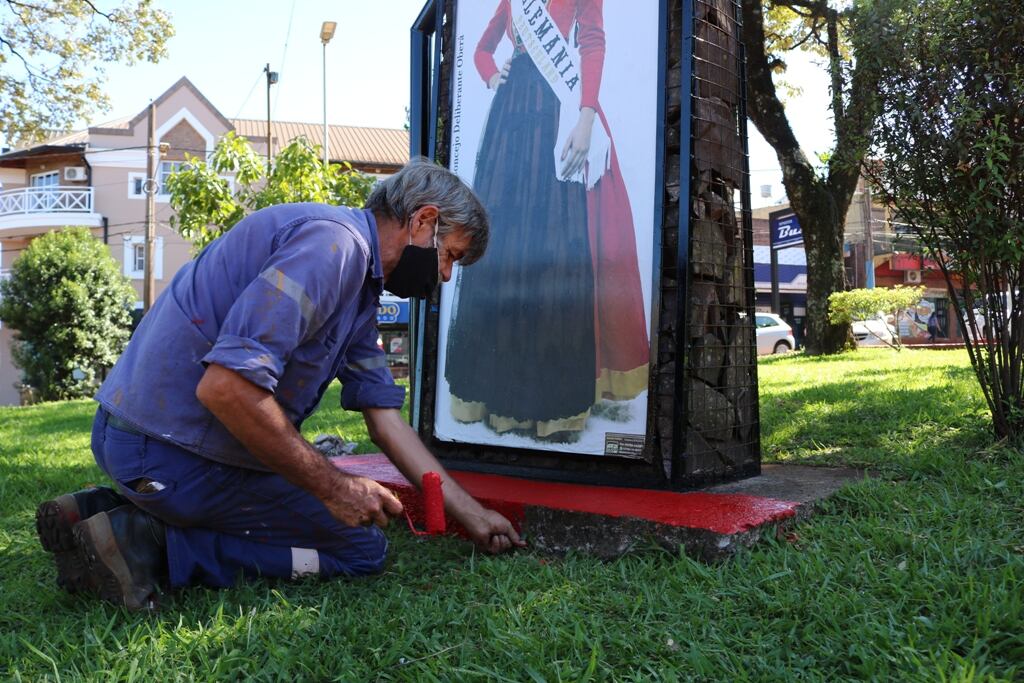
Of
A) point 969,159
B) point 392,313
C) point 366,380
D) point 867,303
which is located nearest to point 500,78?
point 366,380

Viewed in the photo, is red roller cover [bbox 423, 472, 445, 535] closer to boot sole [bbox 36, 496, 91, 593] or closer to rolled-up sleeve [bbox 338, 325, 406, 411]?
rolled-up sleeve [bbox 338, 325, 406, 411]

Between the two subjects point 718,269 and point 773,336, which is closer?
point 718,269

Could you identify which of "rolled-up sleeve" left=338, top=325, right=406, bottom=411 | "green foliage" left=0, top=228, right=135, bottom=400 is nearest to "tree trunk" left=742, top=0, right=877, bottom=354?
"rolled-up sleeve" left=338, top=325, right=406, bottom=411

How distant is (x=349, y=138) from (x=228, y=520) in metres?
35.0

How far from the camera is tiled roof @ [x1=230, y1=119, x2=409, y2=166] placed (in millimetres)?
33875

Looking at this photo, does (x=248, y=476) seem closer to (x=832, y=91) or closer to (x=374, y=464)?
(x=374, y=464)

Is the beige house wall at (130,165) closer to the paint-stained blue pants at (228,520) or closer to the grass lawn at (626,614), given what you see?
the paint-stained blue pants at (228,520)

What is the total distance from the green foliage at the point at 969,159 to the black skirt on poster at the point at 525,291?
1.54 m

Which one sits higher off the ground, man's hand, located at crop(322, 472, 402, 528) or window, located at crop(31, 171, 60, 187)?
window, located at crop(31, 171, 60, 187)

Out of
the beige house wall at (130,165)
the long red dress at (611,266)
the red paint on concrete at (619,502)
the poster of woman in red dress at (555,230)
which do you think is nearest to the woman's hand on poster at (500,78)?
the poster of woman in red dress at (555,230)

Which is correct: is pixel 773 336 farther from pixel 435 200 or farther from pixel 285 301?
pixel 285 301

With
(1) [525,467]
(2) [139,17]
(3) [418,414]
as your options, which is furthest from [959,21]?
(2) [139,17]

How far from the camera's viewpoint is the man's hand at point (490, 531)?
294cm

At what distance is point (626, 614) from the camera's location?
2.29 metres
